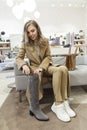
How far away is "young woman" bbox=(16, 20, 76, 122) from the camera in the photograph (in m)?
2.03

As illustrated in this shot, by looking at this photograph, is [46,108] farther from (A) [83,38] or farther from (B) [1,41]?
(A) [83,38]

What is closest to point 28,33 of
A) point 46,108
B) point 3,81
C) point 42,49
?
point 42,49

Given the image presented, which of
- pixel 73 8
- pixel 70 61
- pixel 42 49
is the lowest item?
pixel 70 61

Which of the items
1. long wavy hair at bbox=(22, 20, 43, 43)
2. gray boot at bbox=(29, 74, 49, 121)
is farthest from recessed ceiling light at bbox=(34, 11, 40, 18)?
gray boot at bbox=(29, 74, 49, 121)

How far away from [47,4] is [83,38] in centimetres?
213

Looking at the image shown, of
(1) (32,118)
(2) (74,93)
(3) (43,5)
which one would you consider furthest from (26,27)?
(3) (43,5)

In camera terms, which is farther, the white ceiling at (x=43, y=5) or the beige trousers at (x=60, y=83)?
the white ceiling at (x=43, y=5)

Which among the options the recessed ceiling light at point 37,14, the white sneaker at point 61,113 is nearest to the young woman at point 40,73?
the white sneaker at point 61,113

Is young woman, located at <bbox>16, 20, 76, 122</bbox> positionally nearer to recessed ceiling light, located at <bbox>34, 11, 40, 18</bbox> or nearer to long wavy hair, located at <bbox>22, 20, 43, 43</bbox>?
long wavy hair, located at <bbox>22, 20, 43, 43</bbox>

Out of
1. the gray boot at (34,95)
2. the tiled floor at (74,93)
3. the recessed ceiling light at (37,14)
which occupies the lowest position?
the tiled floor at (74,93)

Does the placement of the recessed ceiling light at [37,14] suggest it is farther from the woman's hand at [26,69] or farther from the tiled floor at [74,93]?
the woman's hand at [26,69]

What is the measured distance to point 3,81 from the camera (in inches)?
146

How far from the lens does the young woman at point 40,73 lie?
6.67 feet

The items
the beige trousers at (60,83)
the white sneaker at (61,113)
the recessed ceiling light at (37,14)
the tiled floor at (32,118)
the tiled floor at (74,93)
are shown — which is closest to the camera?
the tiled floor at (32,118)
